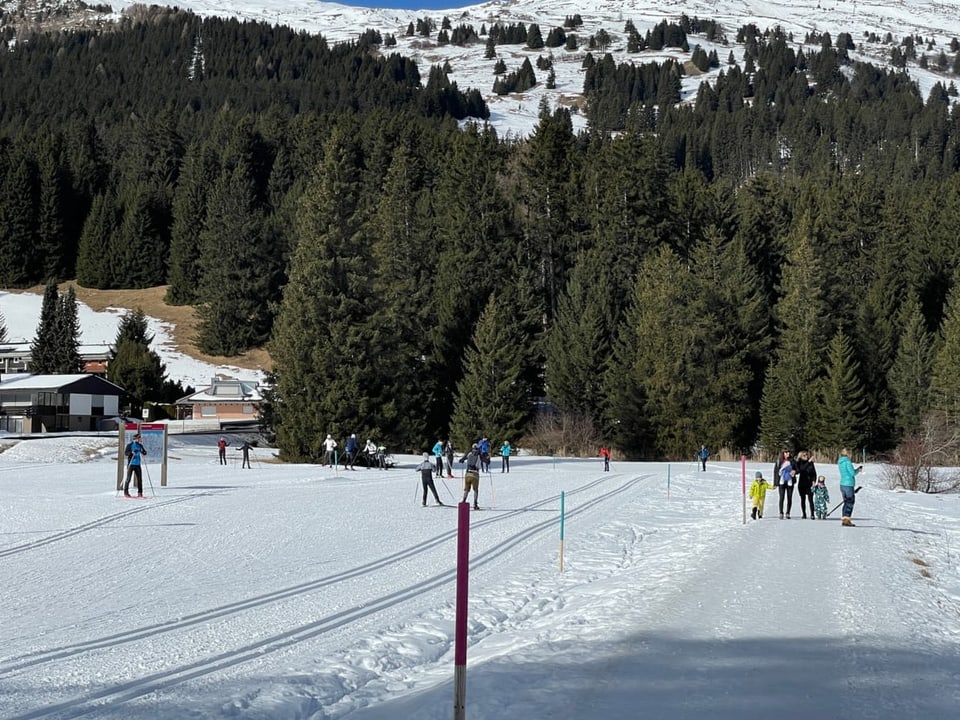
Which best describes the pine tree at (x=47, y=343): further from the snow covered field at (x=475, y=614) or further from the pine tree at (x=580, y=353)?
the snow covered field at (x=475, y=614)

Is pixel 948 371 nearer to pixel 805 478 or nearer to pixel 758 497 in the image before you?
pixel 805 478

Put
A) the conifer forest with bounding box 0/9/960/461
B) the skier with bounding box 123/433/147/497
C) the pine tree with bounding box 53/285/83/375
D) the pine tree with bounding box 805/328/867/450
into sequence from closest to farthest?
the skier with bounding box 123/433/147/497 < the conifer forest with bounding box 0/9/960/461 < the pine tree with bounding box 805/328/867/450 < the pine tree with bounding box 53/285/83/375

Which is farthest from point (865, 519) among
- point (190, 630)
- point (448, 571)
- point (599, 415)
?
point (599, 415)

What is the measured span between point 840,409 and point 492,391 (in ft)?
66.7

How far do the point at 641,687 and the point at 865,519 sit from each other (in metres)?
16.0

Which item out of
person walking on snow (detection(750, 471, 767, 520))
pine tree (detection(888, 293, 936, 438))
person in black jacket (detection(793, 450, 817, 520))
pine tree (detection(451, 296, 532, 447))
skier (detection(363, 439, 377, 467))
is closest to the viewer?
person in black jacket (detection(793, 450, 817, 520))

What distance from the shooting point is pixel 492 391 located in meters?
59.3

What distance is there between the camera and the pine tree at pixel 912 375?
5944cm

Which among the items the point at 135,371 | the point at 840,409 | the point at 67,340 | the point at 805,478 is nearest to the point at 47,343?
the point at 67,340

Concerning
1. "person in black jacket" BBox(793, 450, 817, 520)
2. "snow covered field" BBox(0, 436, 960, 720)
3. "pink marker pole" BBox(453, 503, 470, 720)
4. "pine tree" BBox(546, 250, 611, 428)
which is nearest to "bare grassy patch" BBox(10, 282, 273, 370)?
"pine tree" BBox(546, 250, 611, 428)

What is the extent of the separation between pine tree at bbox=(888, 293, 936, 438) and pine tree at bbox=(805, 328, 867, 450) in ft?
9.20

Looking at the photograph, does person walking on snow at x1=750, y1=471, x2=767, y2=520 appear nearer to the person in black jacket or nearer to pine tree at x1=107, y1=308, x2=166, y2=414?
the person in black jacket

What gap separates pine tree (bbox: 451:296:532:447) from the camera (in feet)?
192

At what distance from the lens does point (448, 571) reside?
48.5 ft
